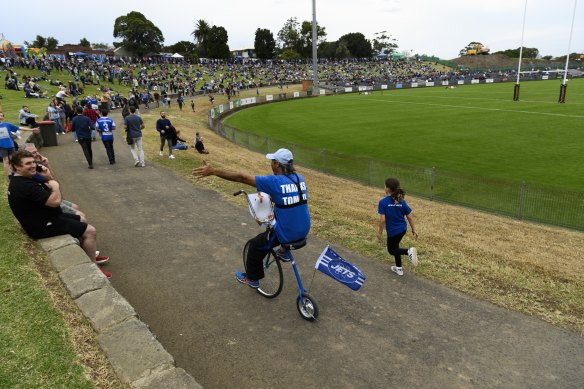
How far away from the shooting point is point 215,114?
3856 cm

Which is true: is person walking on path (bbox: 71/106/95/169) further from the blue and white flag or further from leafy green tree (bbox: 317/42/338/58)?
leafy green tree (bbox: 317/42/338/58)

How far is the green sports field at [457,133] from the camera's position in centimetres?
1902

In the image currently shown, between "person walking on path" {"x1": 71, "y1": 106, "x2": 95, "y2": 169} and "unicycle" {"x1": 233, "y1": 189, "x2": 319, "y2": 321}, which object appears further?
"person walking on path" {"x1": 71, "y1": 106, "x2": 95, "y2": 169}

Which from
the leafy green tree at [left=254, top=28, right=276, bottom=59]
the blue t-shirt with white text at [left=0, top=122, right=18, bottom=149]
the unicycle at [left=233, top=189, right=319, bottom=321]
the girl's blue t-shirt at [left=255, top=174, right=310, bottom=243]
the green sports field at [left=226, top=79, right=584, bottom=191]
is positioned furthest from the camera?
the leafy green tree at [left=254, top=28, right=276, bottom=59]

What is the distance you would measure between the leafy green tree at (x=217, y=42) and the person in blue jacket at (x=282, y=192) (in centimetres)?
11442

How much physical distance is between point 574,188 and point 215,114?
1201 inches

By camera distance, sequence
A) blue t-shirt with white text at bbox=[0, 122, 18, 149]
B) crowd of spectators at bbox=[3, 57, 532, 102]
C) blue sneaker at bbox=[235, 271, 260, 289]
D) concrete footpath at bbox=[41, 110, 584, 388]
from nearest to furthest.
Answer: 1. concrete footpath at bbox=[41, 110, 584, 388]
2. blue sneaker at bbox=[235, 271, 260, 289]
3. blue t-shirt with white text at bbox=[0, 122, 18, 149]
4. crowd of spectators at bbox=[3, 57, 532, 102]

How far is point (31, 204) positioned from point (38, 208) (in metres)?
0.14

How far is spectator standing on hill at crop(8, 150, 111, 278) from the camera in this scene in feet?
19.0

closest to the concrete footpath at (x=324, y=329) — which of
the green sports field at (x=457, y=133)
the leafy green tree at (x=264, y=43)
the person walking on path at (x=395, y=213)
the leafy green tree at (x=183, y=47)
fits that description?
the person walking on path at (x=395, y=213)

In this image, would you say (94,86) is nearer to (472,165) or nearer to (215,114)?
(215,114)

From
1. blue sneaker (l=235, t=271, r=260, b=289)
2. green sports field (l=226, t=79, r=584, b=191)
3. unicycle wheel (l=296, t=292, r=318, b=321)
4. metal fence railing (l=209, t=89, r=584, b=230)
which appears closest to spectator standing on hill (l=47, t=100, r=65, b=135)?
metal fence railing (l=209, t=89, r=584, b=230)

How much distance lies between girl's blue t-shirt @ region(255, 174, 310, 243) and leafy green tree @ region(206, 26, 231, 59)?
114564mm

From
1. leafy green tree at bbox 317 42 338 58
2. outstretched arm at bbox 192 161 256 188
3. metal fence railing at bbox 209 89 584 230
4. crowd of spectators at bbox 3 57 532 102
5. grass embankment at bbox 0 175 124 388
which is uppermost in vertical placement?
leafy green tree at bbox 317 42 338 58
